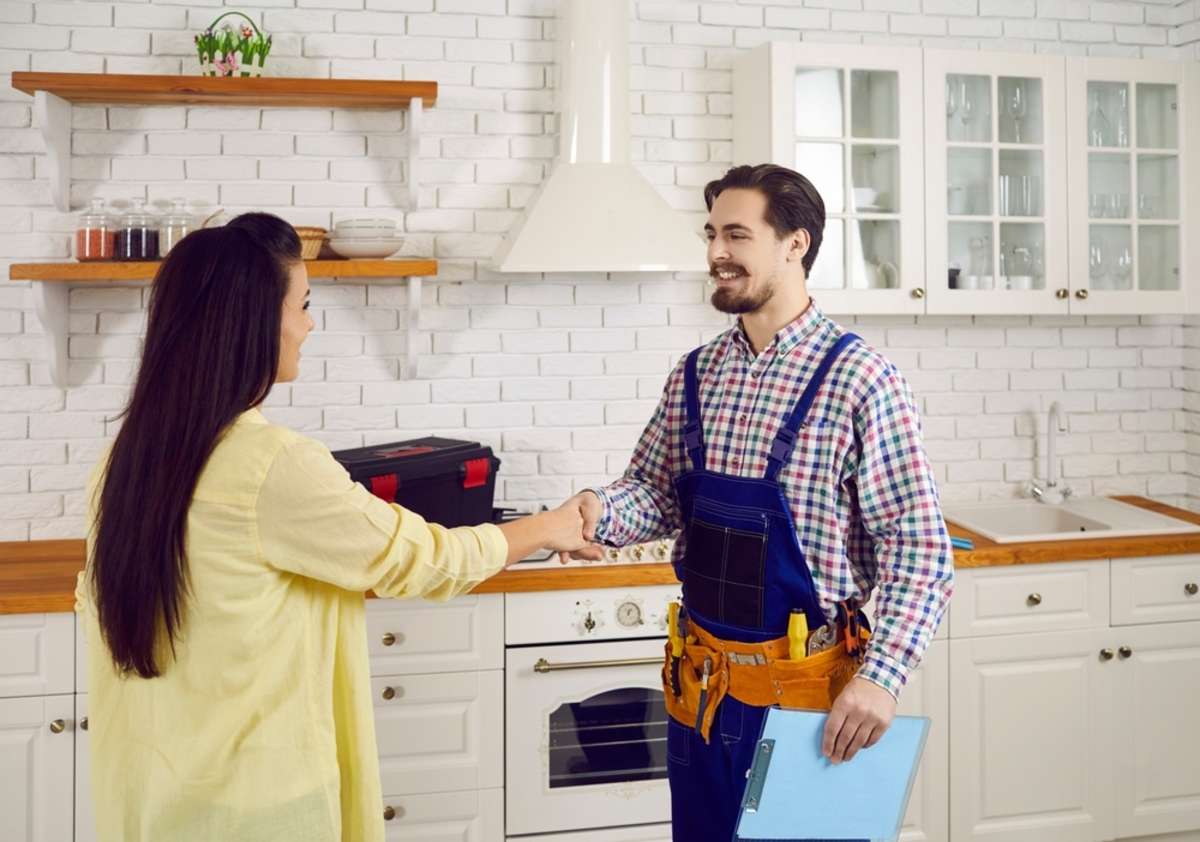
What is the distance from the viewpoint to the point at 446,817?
3.08 metres

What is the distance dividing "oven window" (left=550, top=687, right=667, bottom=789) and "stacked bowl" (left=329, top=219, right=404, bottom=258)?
4.42 ft

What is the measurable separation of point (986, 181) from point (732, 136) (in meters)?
0.78

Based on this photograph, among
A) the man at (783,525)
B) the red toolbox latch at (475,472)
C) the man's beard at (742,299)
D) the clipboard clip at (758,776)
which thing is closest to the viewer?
the clipboard clip at (758,776)

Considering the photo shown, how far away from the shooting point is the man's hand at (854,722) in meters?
1.89

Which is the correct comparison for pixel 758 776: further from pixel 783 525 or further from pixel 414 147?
pixel 414 147

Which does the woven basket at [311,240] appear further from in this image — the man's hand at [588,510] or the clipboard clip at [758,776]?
the clipboard clip at [758,776]

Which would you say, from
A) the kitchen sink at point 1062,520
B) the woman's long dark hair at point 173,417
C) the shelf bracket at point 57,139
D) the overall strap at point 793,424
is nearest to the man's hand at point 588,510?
the overall strap at point 793,424

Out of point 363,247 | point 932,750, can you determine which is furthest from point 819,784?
point 363,247

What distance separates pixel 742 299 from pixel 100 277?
6.08 ft

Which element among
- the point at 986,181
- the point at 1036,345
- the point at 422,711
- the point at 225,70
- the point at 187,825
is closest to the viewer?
the point at 187,825

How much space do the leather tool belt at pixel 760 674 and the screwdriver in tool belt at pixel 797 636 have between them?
10mm

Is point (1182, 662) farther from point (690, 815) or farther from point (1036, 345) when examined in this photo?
point (690, 815)


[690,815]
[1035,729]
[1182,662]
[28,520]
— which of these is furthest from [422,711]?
[1182,662]

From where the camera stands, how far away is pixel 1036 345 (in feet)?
13.1
